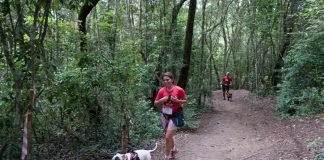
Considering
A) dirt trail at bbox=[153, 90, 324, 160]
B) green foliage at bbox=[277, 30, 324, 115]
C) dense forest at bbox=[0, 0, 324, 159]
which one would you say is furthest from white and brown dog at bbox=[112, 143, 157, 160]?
green foliage at bbox=[277, 30, 324, 115]

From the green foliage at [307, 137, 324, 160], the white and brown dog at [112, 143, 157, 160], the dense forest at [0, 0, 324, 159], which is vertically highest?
the dense forest at [0, 0, 324, 159]

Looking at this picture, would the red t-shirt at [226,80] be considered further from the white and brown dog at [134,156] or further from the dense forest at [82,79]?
the white and brown dog at [134,156]

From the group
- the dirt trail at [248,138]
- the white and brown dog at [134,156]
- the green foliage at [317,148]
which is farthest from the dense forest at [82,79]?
the green foliage at [317,148]

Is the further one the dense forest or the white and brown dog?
the dense forest

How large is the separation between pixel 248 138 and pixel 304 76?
586 centimetres

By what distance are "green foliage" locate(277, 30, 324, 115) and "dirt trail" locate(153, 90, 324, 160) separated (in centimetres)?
86

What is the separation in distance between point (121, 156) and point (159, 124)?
605cm

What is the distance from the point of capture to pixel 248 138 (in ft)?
35.5

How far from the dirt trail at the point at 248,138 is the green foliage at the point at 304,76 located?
862mm

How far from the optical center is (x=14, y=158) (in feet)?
23.8

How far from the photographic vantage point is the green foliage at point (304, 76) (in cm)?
1388

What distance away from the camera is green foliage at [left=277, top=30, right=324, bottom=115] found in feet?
45.5

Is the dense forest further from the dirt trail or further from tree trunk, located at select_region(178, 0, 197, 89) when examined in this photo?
the dirt trail

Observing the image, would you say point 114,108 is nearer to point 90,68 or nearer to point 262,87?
point 90,68
